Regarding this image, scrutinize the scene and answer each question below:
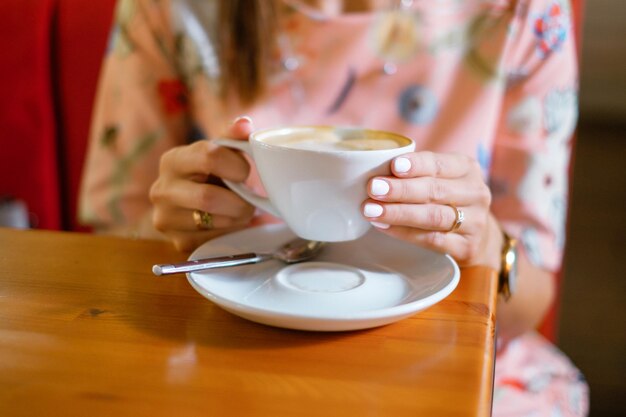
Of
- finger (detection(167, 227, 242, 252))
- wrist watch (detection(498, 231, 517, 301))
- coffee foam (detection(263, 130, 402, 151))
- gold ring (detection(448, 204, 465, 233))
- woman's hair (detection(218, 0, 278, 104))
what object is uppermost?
woman's hair (detection(218, 0, 278, 104))

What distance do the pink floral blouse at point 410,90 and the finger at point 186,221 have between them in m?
0.36

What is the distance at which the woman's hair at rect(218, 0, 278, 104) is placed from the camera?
3.08ft

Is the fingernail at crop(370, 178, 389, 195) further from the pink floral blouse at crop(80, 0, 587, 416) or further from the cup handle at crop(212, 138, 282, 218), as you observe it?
the pink floral blouse at crop(80, 0, 587, 416)

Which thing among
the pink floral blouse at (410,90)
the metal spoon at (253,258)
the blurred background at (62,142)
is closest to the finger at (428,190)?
the metal spoon at (253,258)

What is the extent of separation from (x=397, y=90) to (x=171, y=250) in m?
0.47

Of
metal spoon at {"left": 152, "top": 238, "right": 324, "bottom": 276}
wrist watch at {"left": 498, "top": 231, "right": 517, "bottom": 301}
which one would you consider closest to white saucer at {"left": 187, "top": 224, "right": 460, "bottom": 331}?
metal spoon at {"left": 152, "top": 238, "right": 324, "bottom": 276}

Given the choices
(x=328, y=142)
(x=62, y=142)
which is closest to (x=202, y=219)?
(x=328, y=142)

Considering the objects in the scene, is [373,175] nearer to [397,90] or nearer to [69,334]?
[69,334]

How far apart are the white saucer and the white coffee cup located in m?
0.04

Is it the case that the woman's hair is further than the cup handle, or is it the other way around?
the woman's hair

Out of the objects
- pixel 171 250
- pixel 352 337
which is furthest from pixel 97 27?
pixel 352 337

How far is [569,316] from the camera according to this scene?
73.3 inches

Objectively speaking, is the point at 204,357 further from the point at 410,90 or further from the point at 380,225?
the point at 410,90

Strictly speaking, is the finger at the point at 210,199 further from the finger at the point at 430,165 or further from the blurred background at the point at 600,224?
the blurred background at the point at 600,224
